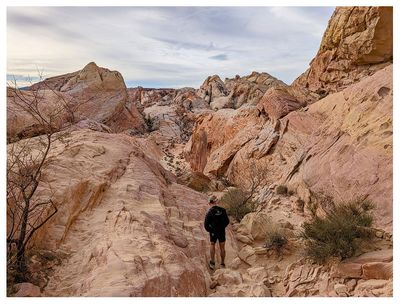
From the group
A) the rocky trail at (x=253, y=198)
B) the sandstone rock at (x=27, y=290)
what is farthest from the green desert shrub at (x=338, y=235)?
the sandstone rock at (x=27, y=290)

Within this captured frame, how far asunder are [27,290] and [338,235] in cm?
529

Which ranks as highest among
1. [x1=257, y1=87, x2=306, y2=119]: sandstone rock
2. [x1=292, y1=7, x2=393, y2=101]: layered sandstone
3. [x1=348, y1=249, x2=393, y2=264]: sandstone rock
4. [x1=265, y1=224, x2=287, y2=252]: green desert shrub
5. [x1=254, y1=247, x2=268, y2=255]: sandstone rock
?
[x1=292, y1=7, x2=393, y2=101]: layered sandstone

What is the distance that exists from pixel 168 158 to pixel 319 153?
18573mm

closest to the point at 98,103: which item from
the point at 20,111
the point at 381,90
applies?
the point at 20,111

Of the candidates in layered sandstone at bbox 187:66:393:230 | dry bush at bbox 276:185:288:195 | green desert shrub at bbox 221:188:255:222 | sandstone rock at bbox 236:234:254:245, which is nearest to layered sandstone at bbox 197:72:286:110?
layered sandstone at bbox 187:66:393:230

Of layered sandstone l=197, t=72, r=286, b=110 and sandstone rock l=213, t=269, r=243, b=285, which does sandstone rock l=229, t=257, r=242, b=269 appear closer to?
sandstone rock l=213, t=269, r=243, b=285

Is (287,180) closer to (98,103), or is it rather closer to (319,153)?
(319,153)

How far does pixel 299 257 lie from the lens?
742 centimetres

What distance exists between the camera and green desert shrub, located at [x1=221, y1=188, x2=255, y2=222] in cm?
1048

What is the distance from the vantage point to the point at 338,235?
260 inches

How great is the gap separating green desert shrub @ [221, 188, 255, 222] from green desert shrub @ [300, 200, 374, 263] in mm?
3087

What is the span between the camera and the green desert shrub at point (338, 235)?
637cm

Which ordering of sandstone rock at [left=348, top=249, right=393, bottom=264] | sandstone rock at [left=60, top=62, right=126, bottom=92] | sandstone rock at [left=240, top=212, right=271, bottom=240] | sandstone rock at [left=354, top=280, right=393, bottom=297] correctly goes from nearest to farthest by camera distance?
1. sandstone rock at [left=354, top=280, right=393, bottom=297]
2. sandstone rock at [left=348, top=249, right=393, bottom=264]
3. sandstone rock at [left=240, top=212, right=271, bottom=240]
4. sandstone rock at [left=60, top=62, right=126, bottom=92]

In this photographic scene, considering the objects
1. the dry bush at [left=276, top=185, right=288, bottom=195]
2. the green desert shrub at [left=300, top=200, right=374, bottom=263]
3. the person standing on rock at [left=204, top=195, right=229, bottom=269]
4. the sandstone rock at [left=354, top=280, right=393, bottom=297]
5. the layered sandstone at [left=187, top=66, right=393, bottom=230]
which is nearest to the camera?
the sandstone rock at [left=354, top=280, right=393, bottom=297]
